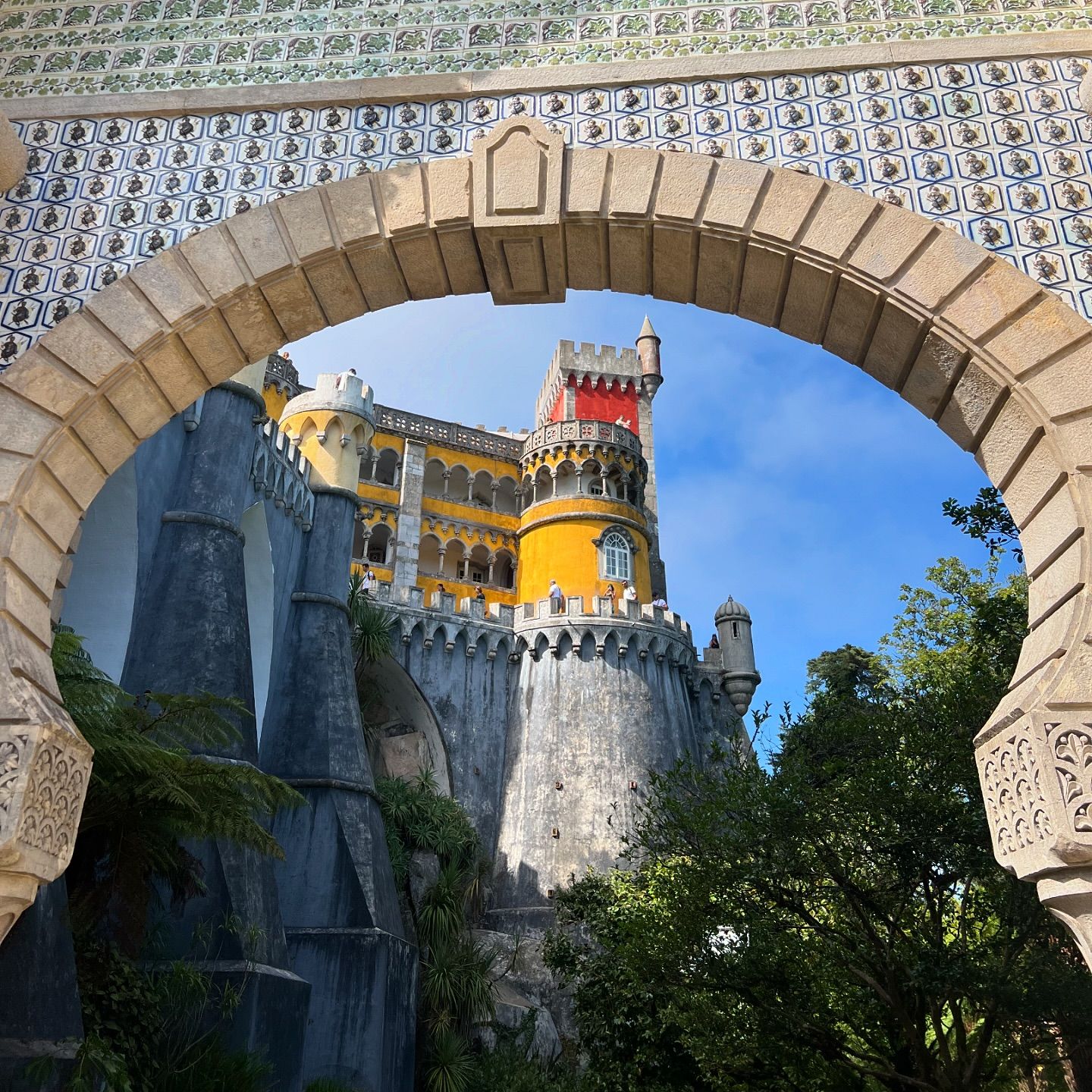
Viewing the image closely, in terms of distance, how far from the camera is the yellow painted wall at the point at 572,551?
2806 centimetres

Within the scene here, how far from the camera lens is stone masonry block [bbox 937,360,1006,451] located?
176 inches

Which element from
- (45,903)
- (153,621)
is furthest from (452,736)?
(45,903)

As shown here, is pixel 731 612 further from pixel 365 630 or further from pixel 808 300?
pixel 808 300

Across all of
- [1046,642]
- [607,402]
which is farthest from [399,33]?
[607,402]

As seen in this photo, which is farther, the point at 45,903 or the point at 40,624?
the point at 45,903

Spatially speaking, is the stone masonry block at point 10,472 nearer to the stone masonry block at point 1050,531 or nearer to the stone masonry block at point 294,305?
the stone masonry block at point 294,305

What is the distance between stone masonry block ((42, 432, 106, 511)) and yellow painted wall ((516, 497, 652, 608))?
75.6 ft

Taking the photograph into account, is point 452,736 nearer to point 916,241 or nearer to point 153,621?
point 153,621

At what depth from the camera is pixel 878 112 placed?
543 centimetres

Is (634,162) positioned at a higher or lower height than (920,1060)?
higher

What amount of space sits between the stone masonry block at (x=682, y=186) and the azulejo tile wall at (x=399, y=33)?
3.22 ft

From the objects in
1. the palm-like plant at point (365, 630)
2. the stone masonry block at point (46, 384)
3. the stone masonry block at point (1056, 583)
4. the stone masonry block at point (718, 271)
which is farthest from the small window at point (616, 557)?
the stone masonry block at point (1056, 583)

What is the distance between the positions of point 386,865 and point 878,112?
13.0m

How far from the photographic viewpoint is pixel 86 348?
4867 millimetres
